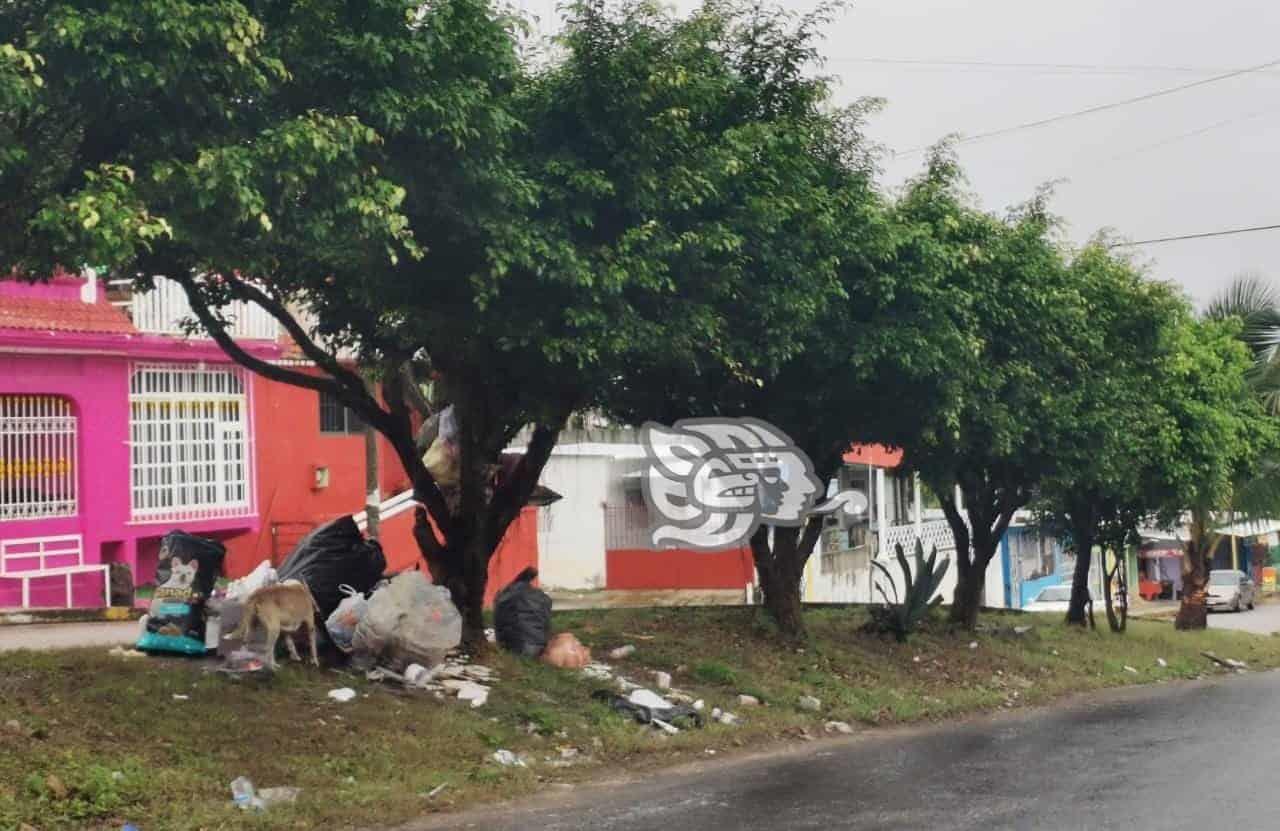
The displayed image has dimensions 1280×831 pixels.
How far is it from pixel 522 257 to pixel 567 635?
4.98 m

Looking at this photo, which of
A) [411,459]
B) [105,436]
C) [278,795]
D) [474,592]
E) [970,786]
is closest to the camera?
[278,795]

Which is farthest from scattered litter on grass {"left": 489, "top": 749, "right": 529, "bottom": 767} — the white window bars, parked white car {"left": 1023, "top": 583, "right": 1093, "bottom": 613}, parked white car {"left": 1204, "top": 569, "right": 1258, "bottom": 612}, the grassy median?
parked white car {"left": 1204, "top": 569, "right": 1258, "bottom": 612}

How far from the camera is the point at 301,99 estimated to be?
9.66m

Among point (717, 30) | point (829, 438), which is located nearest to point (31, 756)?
point (717, 30)

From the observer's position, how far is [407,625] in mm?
11703

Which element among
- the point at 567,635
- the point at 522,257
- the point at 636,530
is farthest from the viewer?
the point at 636,530

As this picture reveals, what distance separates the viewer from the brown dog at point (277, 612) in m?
11.1

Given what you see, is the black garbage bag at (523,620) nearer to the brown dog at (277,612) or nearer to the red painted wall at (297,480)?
the brown dog at (277,612)

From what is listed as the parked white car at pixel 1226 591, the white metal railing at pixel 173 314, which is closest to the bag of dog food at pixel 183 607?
the white metal railing at pixel 173 314

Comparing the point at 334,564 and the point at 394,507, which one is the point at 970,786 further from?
the point at 394,507

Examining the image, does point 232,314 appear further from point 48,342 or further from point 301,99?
point 301,99

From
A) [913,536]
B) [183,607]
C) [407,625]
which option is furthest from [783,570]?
[913,536]

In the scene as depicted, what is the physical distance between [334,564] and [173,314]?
8.96m

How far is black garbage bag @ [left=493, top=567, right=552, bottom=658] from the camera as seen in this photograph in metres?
13.7
